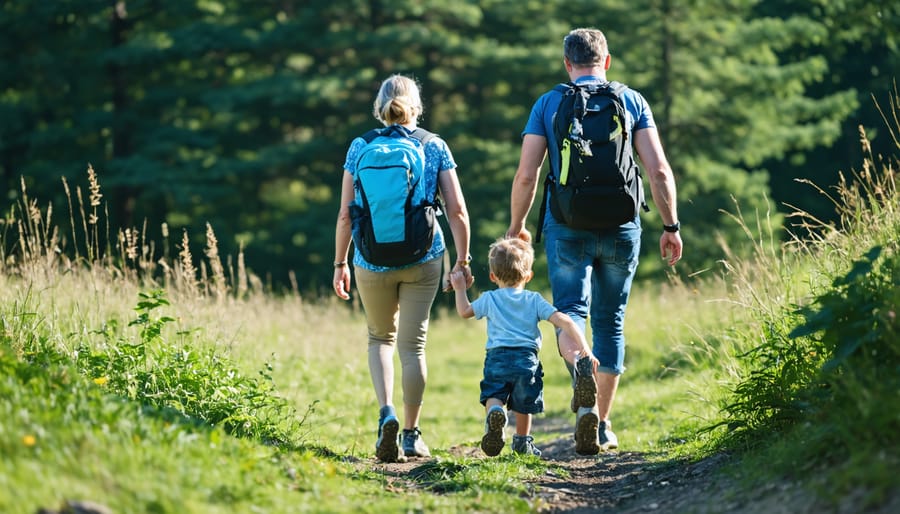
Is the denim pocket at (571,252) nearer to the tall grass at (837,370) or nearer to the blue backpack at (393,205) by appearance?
the blue backpack at (393,205)

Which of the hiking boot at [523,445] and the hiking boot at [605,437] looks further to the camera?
the hiking boot at [605,437]

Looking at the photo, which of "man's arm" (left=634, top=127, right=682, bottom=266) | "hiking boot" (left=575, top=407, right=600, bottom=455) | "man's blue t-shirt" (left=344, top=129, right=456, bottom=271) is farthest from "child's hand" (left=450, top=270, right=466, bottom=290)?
"man's arm" (left=634, top=127, right=682, bottom=266)

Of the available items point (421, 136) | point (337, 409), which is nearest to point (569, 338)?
point (421, 136)

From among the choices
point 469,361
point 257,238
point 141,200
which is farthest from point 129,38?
point 469,361

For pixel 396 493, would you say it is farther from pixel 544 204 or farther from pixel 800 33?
pixel 800 33

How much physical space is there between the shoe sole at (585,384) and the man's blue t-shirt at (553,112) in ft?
3.69

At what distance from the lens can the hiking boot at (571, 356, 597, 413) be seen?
5.44 m

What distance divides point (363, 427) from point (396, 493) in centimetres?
339

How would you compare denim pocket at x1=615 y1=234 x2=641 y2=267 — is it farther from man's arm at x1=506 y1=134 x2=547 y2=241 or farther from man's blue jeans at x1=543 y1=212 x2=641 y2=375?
man's arm at x1=506 y1=134 x2=547 y2=241

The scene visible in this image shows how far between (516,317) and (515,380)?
0.35 meters

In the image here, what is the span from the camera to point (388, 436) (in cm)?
570

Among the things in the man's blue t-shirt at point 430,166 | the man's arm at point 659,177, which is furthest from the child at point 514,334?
the man's arm at point 659,177

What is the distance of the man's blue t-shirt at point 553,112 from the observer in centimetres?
589

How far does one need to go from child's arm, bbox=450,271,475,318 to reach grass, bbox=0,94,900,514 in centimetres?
84
